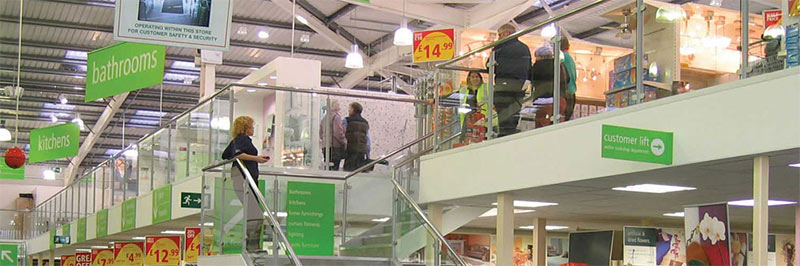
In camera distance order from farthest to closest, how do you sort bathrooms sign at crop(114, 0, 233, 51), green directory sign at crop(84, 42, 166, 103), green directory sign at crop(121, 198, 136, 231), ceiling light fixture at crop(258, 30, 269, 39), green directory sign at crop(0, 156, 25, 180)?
ceiling light fixture at crop(258, 30, 269, 39)
green directory sign at crop(0, 156, 25, 180)
green directory sign at crop(121, 198, 136, 231)
green directory sign at crop(84, 42, 166, 103)
bathrooms sign at crop(114, 0, 233, 51)

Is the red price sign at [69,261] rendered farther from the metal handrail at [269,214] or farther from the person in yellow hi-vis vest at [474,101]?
the person in yellow hi-vis vest at [474,101]

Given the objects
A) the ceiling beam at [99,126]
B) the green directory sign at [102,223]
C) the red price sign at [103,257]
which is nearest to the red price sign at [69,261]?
the red price sign at [103,257]

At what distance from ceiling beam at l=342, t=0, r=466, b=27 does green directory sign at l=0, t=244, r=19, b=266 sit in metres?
11.8

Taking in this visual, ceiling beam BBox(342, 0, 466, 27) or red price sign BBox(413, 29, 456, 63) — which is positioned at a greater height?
ceiling beam BBox(342, 0, 466, 27)

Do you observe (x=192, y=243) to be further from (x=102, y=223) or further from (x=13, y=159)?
(x=102, y=223)

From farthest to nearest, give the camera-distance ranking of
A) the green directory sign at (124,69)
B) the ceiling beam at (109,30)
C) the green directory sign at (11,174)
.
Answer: the green directory sign at (11,174), the ceiling beam at (109,30), the green directory sign at (124,69)

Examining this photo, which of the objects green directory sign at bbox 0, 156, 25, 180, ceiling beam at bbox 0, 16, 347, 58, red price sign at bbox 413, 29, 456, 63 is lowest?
green directory sign at bbox 0, 156, 25, 180

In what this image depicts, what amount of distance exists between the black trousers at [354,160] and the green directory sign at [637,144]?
5741mm

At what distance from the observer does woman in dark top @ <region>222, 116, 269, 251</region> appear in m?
9.68

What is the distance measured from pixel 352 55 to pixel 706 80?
11.9m

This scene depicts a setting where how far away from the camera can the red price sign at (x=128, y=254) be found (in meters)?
17.6

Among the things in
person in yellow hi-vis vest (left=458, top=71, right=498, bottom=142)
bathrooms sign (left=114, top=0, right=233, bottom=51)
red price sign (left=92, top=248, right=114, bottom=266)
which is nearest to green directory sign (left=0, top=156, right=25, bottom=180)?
red price sign (left=92, top=248, right=114, bottom=266)

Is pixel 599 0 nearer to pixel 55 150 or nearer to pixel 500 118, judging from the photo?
pixel 500 118

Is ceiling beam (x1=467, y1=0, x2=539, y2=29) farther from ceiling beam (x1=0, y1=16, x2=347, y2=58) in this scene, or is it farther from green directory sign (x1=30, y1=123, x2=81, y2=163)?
ceiling beam (x1=0, y1=16, x2=347, y2=58)
